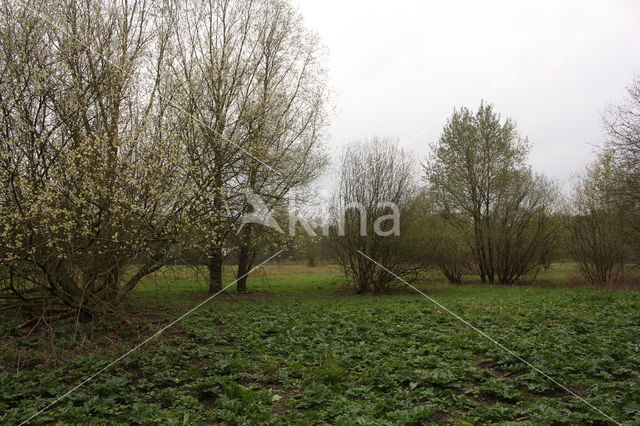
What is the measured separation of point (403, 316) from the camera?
1053cm

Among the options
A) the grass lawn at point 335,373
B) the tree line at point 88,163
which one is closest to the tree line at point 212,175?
the tree line at point 88,163

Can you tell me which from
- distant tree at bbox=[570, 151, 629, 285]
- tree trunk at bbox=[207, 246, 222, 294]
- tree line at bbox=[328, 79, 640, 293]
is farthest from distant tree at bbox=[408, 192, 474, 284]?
tree trunk at bbox=[207, 246, 222, 294]

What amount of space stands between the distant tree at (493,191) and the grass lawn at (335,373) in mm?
14477

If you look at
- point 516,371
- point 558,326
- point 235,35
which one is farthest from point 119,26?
point 558,326

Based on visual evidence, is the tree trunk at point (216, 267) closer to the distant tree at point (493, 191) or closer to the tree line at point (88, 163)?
the tree line at point (88, 163)

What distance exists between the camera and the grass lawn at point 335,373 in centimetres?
448

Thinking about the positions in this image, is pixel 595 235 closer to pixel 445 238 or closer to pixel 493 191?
pixel 493 191

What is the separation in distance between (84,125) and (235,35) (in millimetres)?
9491

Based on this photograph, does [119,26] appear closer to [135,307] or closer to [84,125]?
[84,125]

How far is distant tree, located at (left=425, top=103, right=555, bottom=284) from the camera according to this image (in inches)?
924

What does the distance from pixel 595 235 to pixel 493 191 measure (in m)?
5.37

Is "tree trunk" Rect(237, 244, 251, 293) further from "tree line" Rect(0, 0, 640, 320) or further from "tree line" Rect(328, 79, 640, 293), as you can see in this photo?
"tree line" Rect(328, 79, 640, 293)

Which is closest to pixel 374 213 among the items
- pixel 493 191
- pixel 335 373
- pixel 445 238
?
pixel 445 238

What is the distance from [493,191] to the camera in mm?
24453
